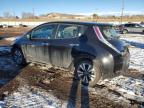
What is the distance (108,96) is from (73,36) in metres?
2.13

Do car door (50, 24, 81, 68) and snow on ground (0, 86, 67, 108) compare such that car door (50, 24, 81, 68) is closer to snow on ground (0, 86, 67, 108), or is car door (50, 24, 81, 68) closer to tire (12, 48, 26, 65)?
snow on ground (0, 86, 67, 108)

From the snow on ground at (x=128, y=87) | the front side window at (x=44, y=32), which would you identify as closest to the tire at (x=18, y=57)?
the front side window at (x=44, y=32)

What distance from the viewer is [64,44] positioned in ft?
23.7

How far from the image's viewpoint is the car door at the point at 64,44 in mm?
7043

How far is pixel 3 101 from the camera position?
5355mm

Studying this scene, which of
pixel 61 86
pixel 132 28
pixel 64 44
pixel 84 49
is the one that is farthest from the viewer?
pixel 132 28

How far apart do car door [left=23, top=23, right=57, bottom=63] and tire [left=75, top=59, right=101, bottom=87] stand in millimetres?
1366

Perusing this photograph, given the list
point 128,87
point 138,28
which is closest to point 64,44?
point 128,87

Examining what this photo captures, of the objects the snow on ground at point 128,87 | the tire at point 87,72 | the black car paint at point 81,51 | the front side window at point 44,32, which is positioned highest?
the front side window at point 44,32

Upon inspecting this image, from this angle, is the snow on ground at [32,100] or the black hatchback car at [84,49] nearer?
the snow on ground at [32,100]

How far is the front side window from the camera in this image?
25.3 feet

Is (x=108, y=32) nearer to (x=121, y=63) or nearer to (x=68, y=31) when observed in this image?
(x=121, y=63)

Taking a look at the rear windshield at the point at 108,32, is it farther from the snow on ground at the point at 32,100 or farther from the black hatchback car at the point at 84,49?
the snow on ground at the point at 32,100

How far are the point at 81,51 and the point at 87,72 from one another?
2.05 feet
